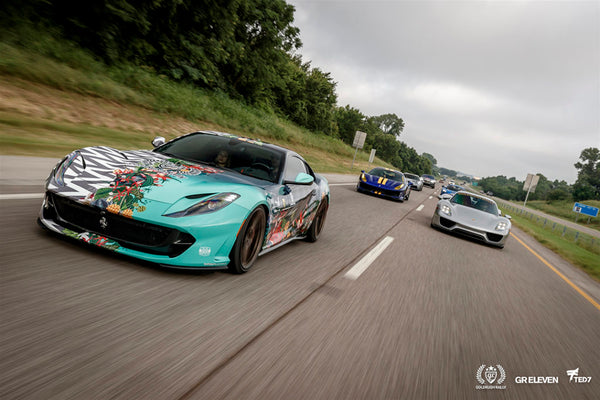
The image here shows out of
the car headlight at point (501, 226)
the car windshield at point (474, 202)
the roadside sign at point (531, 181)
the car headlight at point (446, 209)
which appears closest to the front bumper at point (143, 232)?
the car headlight at point (446, 209)

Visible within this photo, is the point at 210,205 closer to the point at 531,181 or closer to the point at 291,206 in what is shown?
the point at 291,206

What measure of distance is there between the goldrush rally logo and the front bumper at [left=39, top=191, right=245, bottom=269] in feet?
7.54

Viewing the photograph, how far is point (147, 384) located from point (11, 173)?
18.1ft

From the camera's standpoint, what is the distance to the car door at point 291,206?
4.34 m

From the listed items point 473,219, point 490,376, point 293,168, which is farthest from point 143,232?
point 473,219

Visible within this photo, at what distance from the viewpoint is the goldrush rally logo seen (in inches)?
113

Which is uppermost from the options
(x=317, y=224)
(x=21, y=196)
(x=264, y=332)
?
(x=317, y=224)

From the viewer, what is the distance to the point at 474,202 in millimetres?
10898

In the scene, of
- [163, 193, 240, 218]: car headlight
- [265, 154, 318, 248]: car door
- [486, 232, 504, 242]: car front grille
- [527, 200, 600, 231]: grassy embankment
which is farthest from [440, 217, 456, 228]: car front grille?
[527, 200, 600, 231]: grassy embankment

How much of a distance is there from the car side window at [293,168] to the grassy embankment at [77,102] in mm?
5438

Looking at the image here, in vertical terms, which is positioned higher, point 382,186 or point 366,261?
point 382,186

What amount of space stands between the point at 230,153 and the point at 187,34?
72.7 ft

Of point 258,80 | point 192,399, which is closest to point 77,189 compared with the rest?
point 192,399

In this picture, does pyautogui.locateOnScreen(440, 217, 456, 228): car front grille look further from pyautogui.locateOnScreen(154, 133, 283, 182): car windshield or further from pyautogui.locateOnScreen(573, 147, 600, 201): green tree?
pyautogui.locateOnScreen(573, 147, 600, 201): green tree
